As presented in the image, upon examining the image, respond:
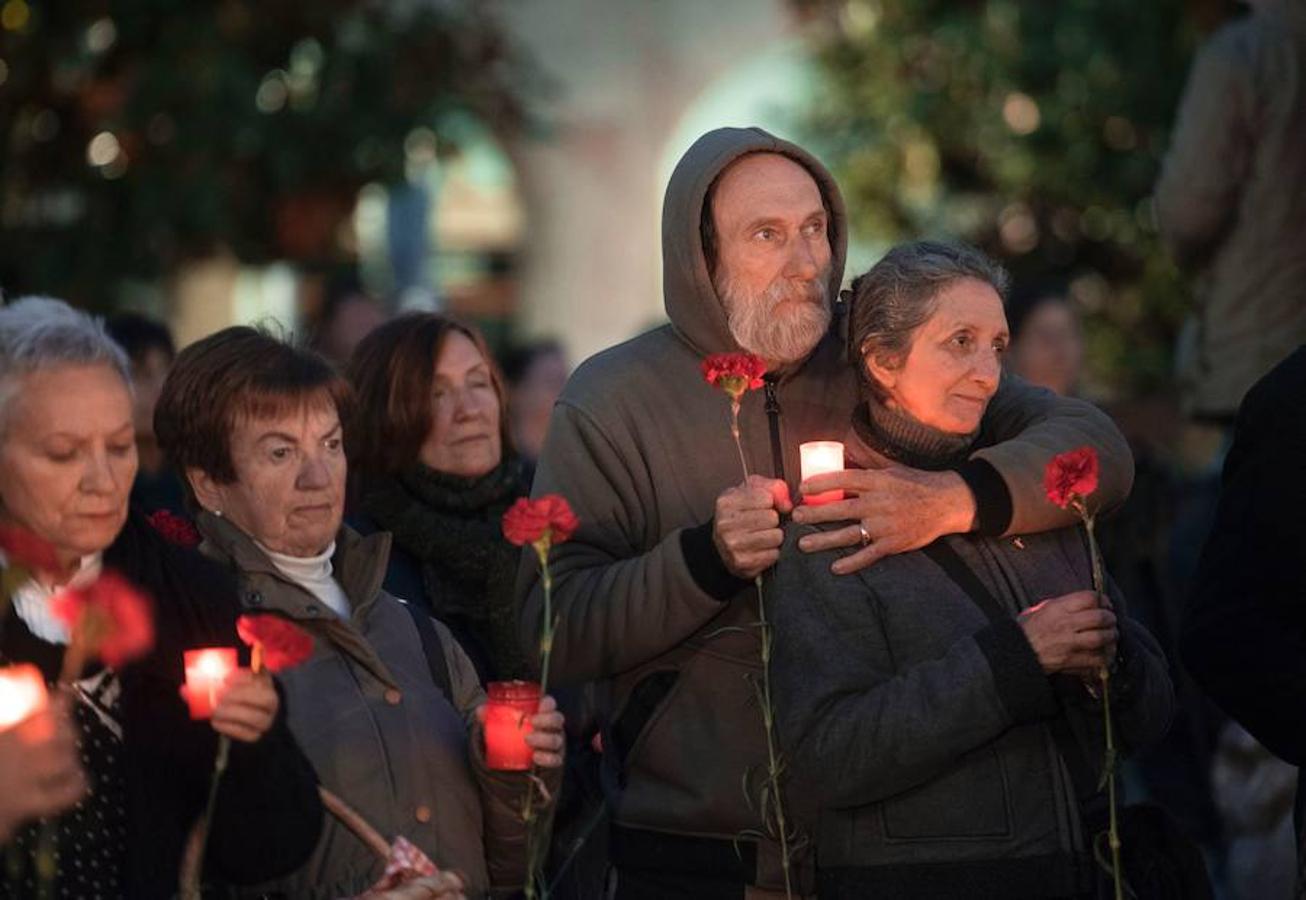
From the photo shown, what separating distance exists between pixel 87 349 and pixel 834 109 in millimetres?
11899

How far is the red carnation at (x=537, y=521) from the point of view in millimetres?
4527

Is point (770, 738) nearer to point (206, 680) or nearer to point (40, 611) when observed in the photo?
point (206, 680)

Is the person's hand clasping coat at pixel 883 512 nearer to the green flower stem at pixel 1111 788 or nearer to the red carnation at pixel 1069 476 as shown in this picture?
the red carnation at pixel 1069 476

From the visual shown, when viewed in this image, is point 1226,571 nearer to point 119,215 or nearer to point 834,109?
point 119,215

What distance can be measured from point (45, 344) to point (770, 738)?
1.45 metres

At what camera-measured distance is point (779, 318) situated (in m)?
5.19

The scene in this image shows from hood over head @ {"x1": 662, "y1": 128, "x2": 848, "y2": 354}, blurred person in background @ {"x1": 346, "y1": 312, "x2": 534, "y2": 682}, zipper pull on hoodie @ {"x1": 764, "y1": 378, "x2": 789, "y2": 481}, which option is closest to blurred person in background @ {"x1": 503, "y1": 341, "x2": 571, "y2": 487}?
blurred person in background @ {"x1": 346, "y1": 312, "x2": 534, "y2": 682}

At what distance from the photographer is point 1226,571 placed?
4801mm

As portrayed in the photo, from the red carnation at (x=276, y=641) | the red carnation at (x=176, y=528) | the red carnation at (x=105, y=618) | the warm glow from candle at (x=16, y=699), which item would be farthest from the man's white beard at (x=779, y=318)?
the warm glow from candle at (x=16, y=699)

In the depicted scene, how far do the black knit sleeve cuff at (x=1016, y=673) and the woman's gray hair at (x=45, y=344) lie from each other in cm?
154

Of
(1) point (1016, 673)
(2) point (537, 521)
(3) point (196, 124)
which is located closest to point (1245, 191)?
(1) point (1016, 673)

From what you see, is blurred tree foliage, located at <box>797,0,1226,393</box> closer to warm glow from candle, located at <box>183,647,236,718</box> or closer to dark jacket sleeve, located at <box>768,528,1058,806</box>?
dark jacket sleeve, located at <box>768,528,1058,806</box>

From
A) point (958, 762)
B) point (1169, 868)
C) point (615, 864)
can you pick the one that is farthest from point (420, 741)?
point (1169, 868)

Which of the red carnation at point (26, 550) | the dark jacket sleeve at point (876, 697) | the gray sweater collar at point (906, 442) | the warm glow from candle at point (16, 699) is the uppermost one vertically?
the red carnation at point (26, 550)
